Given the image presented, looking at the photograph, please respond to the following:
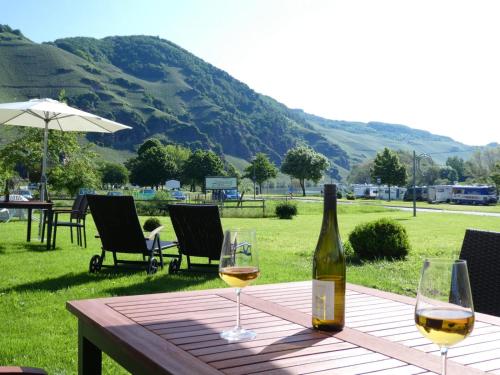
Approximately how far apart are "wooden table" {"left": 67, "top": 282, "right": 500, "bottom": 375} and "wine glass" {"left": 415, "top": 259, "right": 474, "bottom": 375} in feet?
0.74

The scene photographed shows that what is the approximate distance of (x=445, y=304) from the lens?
1.08 meters

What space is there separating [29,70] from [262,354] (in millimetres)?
166372

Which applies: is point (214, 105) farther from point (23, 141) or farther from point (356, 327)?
point (356, 327)

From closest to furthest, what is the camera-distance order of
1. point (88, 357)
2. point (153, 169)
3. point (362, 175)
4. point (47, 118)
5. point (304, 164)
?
1. point (88, 357)
2. point (47, 118)
3. point (304, 164)
4. point (153, 169)
5. point (362, 175)

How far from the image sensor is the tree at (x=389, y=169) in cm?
6550

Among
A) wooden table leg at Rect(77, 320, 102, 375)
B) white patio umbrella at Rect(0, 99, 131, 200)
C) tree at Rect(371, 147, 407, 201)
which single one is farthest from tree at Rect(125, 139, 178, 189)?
wooden table leg at Rect(77, 320, 102, 375)

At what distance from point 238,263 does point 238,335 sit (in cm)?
21

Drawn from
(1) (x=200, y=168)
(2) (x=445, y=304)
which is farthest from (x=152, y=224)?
(1) (x=200, y=168)

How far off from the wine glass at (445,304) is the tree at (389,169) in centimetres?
6603

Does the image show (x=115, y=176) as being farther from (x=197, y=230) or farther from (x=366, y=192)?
(x=197, y=230)

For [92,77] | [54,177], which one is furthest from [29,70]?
[54,177]

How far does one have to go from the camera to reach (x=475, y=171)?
325ft

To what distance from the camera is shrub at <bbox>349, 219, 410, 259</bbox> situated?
1023 centimetres

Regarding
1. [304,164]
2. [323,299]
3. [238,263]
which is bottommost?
[323,299]
